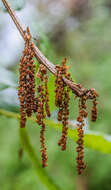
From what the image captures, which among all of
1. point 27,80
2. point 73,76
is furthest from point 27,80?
point 73,76

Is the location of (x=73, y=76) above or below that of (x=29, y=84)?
above

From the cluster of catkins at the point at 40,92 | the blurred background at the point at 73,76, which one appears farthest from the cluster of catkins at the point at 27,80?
the blurred background at the point at 73,76

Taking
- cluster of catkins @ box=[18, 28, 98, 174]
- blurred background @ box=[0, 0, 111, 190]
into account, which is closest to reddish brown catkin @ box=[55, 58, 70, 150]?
cluster of catkins @ box=[18, 28, 98, 174]

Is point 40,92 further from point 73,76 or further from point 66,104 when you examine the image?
point 73,76

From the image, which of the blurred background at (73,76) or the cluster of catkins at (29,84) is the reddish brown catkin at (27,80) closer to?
the cluster of catkins at (29,84)

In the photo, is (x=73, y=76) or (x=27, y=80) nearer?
(x=27, y=80)

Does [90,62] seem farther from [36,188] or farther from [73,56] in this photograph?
[36,188]
